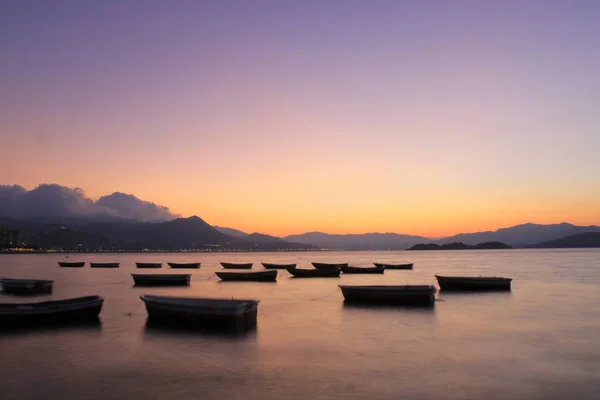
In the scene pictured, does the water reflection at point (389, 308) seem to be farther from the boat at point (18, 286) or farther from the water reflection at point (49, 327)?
the boat at point (18, 286)

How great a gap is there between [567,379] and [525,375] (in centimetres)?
137

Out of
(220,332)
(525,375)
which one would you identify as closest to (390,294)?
(220,332)

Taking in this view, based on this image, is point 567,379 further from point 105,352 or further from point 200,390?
point 105,352

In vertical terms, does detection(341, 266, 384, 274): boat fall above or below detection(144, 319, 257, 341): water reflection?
below

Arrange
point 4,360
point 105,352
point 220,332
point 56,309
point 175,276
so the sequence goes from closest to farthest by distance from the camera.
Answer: point 4,360
point 105,352
point 220,332
point 56,309
point 175,276

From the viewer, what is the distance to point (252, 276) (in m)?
65.1

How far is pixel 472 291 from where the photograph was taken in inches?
1870

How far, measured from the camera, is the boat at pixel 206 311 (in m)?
23.2

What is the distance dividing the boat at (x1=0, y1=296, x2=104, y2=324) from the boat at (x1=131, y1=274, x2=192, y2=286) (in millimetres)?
28073

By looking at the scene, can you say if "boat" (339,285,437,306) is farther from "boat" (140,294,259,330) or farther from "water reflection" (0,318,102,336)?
"water reflection" (0,318,102,336)

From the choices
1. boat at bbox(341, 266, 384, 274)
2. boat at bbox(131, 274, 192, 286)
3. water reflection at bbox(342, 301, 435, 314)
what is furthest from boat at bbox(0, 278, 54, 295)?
boat at bbox(341, 266, 384, 274)

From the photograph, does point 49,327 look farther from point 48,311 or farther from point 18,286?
point 18,286

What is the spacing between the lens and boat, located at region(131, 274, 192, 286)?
54884 mm

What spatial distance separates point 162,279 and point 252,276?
13.9 meters
